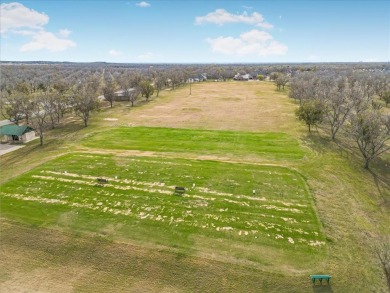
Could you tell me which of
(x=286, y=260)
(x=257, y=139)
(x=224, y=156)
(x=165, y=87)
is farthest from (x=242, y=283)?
(x=165, y=87)

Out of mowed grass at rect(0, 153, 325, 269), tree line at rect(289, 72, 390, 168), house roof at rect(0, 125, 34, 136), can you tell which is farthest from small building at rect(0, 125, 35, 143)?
tree line at rect(289, 72, 390, 168)

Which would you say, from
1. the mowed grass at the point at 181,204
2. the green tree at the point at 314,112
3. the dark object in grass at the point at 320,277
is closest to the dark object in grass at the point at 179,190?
the mowed grass at the point at 181,204

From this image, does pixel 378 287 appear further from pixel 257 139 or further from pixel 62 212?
pixel 257 139

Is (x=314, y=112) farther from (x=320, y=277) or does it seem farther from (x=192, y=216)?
(x=320, y=277)

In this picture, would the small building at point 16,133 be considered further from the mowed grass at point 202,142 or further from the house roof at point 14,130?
the mowed grass at point 202,142

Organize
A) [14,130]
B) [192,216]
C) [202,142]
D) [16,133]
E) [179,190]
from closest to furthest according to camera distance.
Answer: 1. [192,216]
2. [179,190]
3. [202,142]
4. [16,133]
5. [14,130]

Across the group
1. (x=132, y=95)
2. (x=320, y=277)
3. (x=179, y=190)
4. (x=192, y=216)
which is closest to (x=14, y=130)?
(x=179, y=190)
